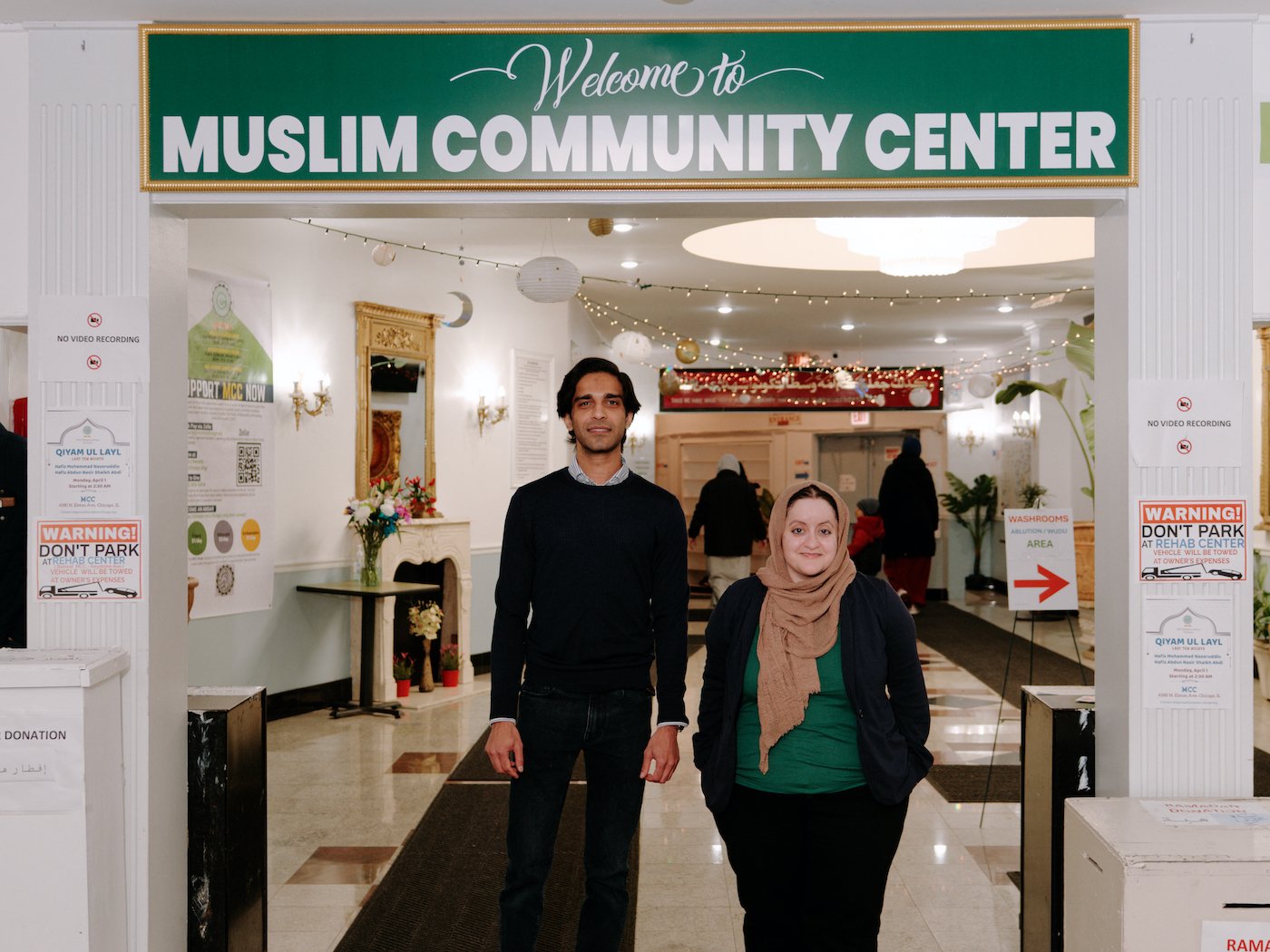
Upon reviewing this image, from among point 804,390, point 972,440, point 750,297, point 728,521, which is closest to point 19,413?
point 728,521

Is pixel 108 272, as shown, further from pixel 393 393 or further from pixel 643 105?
pixel 393 393

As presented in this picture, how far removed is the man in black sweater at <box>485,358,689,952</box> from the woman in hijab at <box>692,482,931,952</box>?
252mm

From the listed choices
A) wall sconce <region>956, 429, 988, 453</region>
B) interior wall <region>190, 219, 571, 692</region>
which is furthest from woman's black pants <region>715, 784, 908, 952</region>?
wall sconce <region>956, 429, 988, 453</region>

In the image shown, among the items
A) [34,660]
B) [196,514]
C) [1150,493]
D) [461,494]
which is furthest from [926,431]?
[34,660]

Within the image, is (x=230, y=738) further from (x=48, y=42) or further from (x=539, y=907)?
(x=48, y=42)

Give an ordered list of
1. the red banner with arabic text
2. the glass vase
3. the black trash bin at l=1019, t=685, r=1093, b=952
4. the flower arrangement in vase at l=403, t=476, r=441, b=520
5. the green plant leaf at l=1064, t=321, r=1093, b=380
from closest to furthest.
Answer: the black trash bin at l=1019, t=685, r=1093, b=952 < the green plant leaf at l=1064, t=321, r=1093, b=380 < the glass vase < the flower arrangement in vase at l=403, t=476, r=441, b=520 < the red banner with arabic text

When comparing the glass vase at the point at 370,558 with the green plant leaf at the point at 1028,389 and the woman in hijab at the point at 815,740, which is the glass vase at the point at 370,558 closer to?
the green plant leaf at the point at 1028,389

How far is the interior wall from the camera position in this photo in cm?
645

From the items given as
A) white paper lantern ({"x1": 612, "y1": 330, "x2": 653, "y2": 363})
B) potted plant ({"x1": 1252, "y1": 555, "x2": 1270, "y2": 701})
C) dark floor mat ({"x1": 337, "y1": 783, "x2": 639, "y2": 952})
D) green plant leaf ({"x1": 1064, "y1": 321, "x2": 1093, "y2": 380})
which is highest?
white paper lantern ({"x1": 612, "y1": 330, "x2": 653, "y2": 363})

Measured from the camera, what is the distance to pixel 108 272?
280cm

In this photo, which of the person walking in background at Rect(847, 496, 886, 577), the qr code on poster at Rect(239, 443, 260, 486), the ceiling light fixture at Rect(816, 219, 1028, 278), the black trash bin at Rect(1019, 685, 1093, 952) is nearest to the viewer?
the black trash bin at Rect(1019, 685, 1093, 952)

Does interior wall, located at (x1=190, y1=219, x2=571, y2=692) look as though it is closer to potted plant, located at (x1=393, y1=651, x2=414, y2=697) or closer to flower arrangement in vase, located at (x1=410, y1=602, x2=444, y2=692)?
A: potted plant, located at (x1=393, y1=651, x2=414, y2=697)

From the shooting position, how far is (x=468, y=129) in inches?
108

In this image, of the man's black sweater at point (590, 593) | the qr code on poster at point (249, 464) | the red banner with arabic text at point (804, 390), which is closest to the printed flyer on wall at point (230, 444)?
the qr code on poster at point (249, 464)
